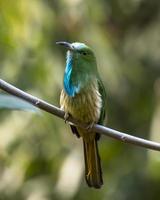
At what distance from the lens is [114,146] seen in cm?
705

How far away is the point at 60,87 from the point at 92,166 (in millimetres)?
2565

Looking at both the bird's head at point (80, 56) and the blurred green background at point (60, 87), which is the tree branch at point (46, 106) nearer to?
the bird's head at point (80, 56)

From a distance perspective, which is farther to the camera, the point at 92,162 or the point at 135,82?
the point at 135,82

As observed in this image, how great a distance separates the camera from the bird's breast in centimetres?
360

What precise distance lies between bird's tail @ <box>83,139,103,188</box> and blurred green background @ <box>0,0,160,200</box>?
137cm

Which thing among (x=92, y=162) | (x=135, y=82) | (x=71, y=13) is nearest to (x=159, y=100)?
(x=135, y=82)

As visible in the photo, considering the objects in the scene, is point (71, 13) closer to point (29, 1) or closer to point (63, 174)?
point (29, 1)

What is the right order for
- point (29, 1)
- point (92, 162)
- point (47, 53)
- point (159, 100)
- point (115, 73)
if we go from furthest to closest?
point (159, 100) < point (115, 73) < point (47, 53) < point (29, 1) < point (92, 162)

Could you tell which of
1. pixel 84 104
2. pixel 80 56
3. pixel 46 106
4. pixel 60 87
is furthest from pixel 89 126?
pixel 60 87

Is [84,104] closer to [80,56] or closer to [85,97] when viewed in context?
[85,97]

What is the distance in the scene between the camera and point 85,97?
12.1 feet

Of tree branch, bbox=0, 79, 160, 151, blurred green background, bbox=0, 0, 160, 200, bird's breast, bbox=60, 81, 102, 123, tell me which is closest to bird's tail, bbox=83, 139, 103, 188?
bird's breast, bbox=60, 81, 102, 123

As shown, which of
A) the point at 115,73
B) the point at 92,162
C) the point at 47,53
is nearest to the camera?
the point at 92,162

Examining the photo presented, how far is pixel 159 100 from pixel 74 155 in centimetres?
103
